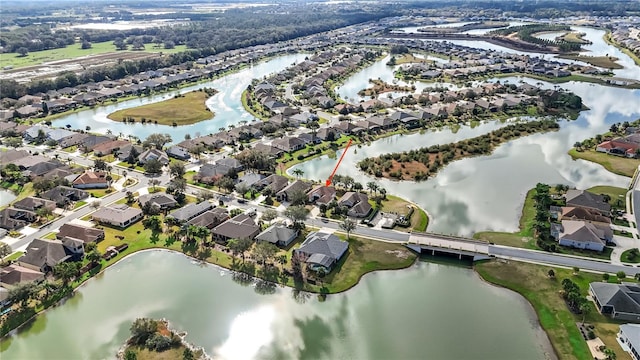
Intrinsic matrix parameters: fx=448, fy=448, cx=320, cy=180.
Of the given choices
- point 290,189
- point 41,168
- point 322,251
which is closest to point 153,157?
point 41,168

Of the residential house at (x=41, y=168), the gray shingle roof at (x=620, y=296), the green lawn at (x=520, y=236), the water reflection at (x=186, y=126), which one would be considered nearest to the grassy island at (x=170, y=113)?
the water reflection at (x=186, y=126)

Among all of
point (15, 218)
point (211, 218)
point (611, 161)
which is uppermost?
point (211, 218)

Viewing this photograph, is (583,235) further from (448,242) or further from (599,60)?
(599,60)

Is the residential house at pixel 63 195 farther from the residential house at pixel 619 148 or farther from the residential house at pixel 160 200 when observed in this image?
the residential house at pixel 619 148

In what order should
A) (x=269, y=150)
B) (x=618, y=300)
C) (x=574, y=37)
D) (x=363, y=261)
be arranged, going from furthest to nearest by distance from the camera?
(x=574, y=37)
(x=269, y=150)
(x=363, y=261)
(x=618, y=300)

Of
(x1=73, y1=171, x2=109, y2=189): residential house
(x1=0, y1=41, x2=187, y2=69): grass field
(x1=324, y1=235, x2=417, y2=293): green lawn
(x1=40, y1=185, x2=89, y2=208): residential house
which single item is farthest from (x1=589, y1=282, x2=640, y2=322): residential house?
(x1=0, y1=41, x2=187, y2=69): grass field

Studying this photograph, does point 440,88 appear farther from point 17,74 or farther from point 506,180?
point 17,74
